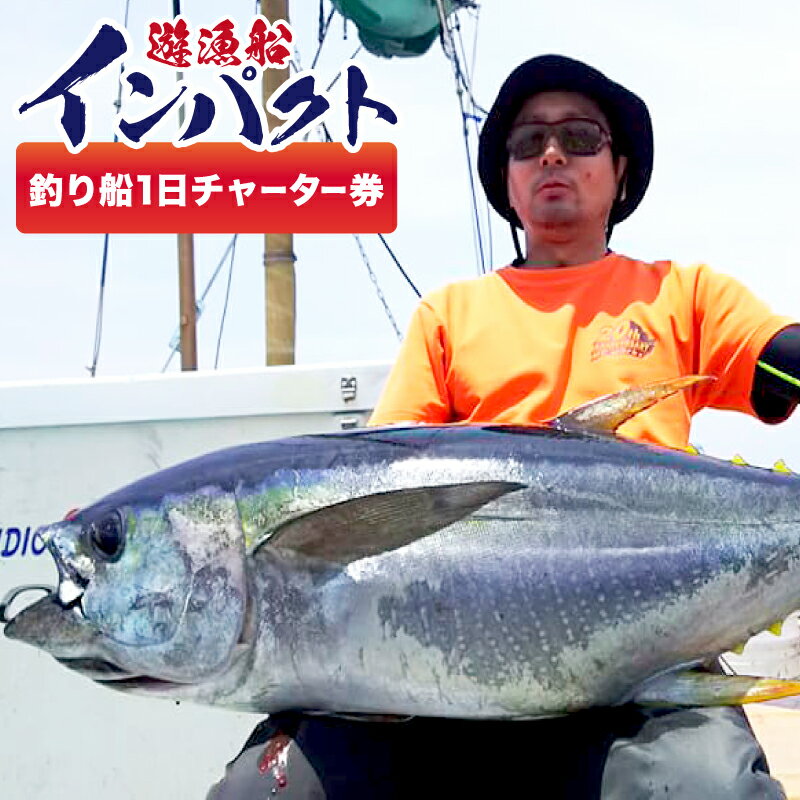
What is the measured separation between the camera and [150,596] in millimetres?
1524

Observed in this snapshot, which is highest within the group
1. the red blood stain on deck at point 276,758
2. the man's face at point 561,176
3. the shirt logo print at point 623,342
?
the man's face at point 561,176

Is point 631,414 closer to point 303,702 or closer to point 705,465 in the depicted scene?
point 705,465

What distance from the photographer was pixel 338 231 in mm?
5594

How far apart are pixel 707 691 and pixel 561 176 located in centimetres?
118

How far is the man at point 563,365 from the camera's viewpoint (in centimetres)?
163

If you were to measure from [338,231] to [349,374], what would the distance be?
8.93ft

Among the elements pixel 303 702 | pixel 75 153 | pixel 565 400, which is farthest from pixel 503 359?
pixel 75 153

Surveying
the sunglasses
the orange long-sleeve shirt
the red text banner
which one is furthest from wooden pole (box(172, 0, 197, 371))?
the sunglasses

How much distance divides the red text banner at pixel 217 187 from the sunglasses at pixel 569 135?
2.92 meters

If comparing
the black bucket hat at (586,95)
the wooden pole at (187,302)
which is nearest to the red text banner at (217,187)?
the wooden pole at (187,302)

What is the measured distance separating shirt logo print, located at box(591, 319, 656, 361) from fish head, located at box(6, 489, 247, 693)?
917 millimetres

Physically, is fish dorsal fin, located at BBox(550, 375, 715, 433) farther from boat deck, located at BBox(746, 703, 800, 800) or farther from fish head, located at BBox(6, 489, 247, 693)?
boat deck, located at BBox(746, 703, 800, 800)

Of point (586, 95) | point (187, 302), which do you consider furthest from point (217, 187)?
point (586, 95)

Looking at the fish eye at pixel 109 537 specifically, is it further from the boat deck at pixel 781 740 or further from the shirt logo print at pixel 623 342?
the boat deck at pixel 781 740
